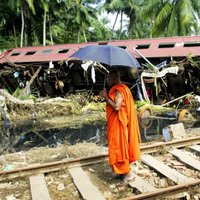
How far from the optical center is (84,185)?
16.9 ft

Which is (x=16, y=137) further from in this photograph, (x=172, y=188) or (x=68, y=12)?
(x=68, y=12)

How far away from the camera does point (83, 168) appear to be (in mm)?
6020

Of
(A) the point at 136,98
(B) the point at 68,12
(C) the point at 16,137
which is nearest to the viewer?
(C) the point at 16,137

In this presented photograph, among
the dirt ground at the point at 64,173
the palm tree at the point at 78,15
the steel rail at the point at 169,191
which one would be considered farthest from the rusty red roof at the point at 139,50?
the palm tree at the point at 78,15

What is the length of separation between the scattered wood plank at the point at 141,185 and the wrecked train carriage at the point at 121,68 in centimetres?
971

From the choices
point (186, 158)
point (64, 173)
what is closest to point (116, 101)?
point (64, 173)

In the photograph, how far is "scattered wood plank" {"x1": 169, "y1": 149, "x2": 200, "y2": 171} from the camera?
19.4ft

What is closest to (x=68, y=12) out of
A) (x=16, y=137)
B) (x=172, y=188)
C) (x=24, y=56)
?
(x=24, y=56)

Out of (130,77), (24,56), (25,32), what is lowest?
(130,77)

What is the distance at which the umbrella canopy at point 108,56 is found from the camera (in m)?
4.73

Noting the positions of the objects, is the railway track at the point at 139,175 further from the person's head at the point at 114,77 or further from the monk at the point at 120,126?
the person's head at the point at 114,77

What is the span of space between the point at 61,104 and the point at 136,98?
138 inches

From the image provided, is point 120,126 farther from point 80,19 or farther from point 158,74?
point 80,19

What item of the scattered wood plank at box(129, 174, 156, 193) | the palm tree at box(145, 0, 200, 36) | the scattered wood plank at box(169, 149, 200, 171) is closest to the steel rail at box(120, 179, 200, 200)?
the scattered wood plank at box(129, 174, 156, 193)
